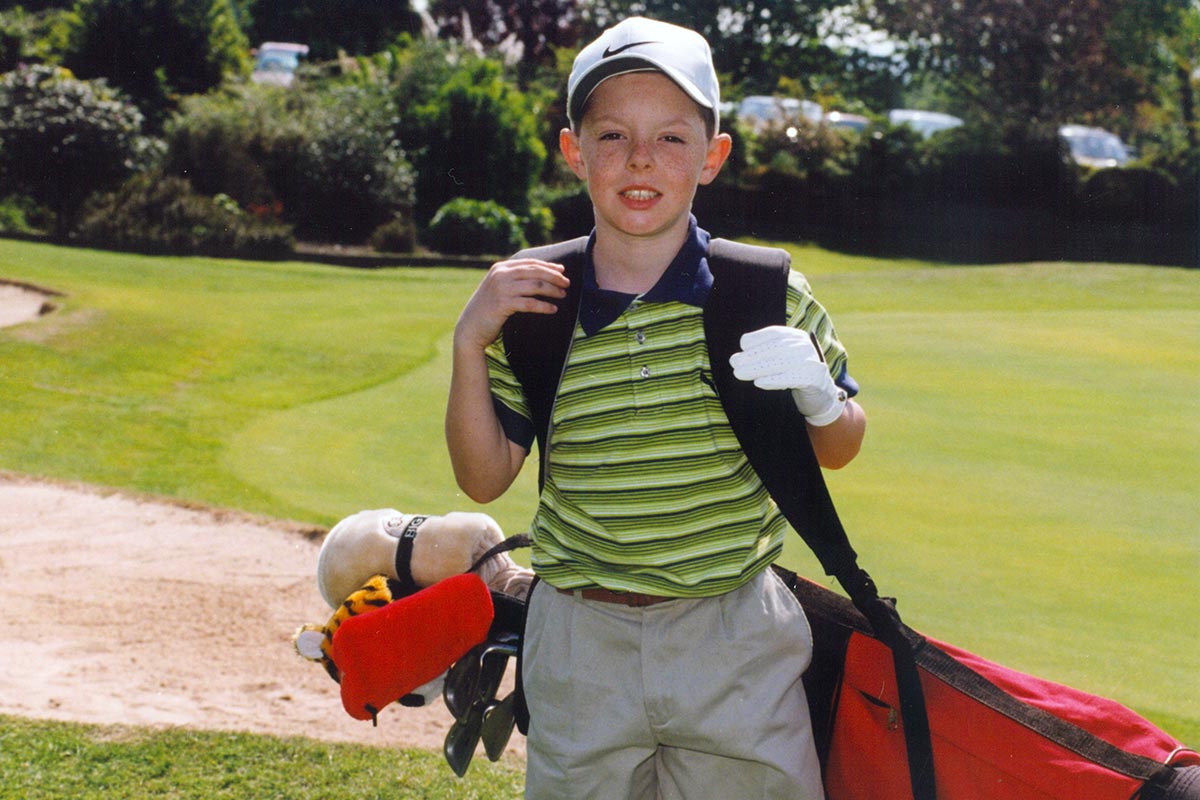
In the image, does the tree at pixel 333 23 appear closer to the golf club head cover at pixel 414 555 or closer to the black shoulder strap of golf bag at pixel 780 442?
the golf club head cover at pixel 414 555

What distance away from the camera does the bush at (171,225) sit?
1803 centimetres

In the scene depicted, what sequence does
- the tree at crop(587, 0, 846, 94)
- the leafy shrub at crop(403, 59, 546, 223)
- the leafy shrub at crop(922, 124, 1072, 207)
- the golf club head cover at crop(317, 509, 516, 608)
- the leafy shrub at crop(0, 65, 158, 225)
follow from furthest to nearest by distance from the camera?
the tree at crop(587, 0, 846, 94)
the leafy shrub at crop(922, 124, 1072, 207)
the leafy shrub at crop(403, 59, 546, 223)
the leafy shrub at crop(0, 65, 158, 225)
the golf club head cover at crop(317, 509, 516, 608)

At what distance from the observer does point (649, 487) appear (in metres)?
2.17

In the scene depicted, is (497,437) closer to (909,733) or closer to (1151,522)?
(909,733)

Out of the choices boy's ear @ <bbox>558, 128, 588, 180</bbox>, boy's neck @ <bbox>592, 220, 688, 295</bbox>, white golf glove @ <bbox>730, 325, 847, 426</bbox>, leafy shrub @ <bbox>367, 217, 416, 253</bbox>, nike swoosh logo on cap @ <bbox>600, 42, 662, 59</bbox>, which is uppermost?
nike swoosh logo on cap @ <bbox>600, 42, 662, 59</bbox>

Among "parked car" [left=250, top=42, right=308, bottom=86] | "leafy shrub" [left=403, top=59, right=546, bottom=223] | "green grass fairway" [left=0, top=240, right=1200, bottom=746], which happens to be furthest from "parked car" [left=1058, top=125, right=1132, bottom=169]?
"green grass fairway" [left=0, top=240, right=1200, bottom=746]

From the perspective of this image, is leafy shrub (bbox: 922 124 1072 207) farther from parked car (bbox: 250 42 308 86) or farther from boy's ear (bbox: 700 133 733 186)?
boy's ear (bbox: 700 133 733 186)

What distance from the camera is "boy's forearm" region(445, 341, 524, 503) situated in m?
2.23

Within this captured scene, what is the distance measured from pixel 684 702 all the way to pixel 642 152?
89cm

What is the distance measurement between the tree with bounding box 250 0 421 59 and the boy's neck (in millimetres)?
38523

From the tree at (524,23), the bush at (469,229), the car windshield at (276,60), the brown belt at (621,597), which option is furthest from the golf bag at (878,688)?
the tree at (524,23)

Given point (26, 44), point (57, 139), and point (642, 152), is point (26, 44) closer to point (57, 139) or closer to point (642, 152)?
point (57, 139)

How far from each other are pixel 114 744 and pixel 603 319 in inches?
88.9

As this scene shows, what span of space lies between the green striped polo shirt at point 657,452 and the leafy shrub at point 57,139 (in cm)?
1863
